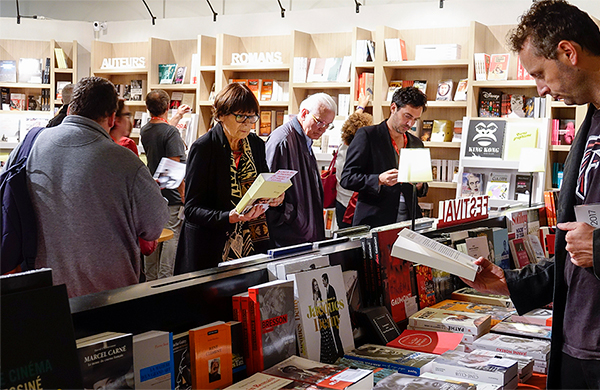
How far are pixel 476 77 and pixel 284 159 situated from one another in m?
3.60

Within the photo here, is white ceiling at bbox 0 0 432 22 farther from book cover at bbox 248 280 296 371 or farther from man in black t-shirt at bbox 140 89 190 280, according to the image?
book cover at bbox 248 280 296 371

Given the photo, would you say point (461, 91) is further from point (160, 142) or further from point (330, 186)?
point (160, 142)

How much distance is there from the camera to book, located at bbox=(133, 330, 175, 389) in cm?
151

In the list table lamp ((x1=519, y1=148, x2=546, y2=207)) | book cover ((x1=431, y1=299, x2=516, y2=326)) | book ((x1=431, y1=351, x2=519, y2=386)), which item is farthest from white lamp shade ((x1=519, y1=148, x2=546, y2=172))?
book ((x1=431, y1=351, x2=519, y2=386))

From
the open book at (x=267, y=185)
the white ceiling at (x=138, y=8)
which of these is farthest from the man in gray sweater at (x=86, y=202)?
the white ceiling at (x=138, y=8)

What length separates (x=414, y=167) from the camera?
3377mm

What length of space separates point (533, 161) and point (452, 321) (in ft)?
8.19

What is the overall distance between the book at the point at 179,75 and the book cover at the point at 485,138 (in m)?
4.03

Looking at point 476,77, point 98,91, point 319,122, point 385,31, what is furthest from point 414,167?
point 385,31

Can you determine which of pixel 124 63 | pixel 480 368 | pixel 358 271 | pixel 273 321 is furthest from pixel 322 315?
pixel 124 63

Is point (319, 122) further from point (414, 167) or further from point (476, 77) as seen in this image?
point (476, 77)

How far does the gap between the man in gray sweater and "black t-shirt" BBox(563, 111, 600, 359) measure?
143 cm

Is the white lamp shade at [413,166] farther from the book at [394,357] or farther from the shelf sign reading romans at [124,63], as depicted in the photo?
the shelf sign reading romans at [124,63]

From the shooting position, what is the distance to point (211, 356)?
1688mm
